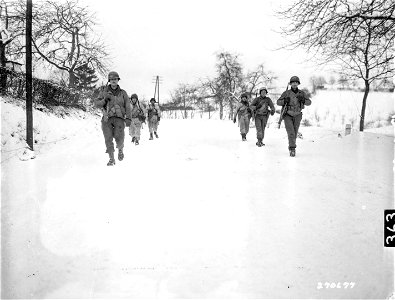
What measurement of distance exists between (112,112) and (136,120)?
458 cm

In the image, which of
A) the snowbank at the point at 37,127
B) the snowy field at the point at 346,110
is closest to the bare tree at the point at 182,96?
the snowy field at the point at 346,110

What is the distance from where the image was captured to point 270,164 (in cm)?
700

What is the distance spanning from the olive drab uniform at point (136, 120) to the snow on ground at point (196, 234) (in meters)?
5.52

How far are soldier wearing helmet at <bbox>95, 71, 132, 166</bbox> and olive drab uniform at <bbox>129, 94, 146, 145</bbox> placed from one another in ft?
13.2

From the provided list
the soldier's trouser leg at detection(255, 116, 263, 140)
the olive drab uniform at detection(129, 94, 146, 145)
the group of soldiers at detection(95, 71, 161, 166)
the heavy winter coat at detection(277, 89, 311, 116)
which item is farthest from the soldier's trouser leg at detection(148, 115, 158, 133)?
the heavy winter coat at detection(277, 89, 311, 116)

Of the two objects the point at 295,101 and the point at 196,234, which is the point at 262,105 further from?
the point at 196,234

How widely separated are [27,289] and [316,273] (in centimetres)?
263

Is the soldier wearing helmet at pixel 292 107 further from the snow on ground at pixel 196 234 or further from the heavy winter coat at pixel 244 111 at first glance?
the heavy winter coat at pixel 244 111

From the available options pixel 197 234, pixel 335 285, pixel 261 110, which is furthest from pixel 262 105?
pixel 335 285

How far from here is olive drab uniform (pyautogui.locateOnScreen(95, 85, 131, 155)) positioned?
23.8 ft

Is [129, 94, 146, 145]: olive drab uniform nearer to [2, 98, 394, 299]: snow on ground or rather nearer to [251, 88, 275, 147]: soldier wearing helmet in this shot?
[251, 88, 275, 147]: soldier wearing helmet

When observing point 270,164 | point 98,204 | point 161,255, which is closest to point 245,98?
point 270,164

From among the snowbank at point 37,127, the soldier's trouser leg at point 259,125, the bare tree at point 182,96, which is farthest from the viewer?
the bare tree at point 182,96

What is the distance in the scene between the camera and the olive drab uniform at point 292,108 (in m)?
8.12
